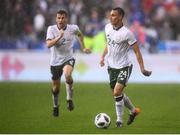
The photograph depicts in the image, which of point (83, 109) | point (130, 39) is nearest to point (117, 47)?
point (130, 39)

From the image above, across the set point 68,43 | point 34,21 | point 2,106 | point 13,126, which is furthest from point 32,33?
point 13,126

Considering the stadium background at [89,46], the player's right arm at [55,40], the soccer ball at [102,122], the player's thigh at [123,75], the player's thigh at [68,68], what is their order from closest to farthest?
the soccer ball at [102,122], the player's thigh at [123,75], the player's right arm at [55,40], the player's thigh at [68,68], the stadium background at [89,46]

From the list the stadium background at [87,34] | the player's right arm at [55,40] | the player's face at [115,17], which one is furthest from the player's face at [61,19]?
the stadium background at [87,34]

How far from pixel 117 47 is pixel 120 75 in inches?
22.0

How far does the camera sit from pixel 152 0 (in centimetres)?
2711

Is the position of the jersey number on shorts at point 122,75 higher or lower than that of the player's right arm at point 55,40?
lower

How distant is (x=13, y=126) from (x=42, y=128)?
0.68m

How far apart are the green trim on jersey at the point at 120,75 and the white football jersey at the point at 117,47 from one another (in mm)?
78

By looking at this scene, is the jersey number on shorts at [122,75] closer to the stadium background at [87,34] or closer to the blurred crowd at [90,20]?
the stadium background at [87,34]

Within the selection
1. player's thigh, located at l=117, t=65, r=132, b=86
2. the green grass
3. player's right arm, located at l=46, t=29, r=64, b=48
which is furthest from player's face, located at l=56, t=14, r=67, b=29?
player's thigh, located at l=117, t=65, r=132, b=86

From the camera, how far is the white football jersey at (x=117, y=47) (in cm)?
1312

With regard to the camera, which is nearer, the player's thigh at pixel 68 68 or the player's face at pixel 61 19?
the player's face at pixel 61 19

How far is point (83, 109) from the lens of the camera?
16.7m

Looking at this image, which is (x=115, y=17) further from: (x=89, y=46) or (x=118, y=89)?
(x=89, y=46)
